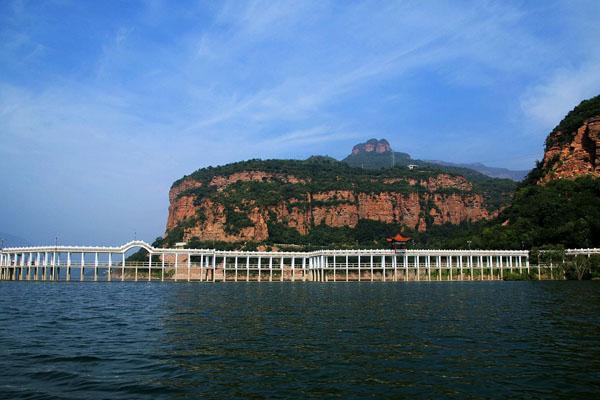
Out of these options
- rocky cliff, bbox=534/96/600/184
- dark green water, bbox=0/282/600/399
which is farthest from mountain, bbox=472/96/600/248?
dark green water, bbox=0/282/600/399

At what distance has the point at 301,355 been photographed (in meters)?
21.4

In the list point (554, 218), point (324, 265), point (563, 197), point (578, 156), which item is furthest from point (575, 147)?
point (324, 265)

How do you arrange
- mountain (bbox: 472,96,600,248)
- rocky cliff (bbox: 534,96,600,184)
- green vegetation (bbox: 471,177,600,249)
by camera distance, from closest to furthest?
green vegetation (bbox: 471,177,600,249)
mountain (bbox: 472,96,600,248)
rocky cliff (bbox: 534,96,600,184)

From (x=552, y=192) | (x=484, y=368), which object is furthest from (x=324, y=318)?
(x=552, y=192)

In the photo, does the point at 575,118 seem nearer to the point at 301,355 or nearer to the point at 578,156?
the point at 578,156

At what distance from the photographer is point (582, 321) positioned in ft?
104

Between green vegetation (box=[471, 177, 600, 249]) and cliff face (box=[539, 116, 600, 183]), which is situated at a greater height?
cliff face (box=[539, 116, 600, 183])

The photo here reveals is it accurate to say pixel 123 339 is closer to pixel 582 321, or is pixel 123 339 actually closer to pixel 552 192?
pixel 582 321

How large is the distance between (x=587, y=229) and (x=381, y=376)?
358ft

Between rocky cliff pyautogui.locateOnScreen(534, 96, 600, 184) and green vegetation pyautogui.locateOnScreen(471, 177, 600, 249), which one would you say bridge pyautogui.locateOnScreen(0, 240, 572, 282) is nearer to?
green vegetation pyautogui.locateOnScreen(471, 177, 600, 249)

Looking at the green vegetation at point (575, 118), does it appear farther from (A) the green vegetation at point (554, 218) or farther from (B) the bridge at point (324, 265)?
(B) the bridge at point (324, 265)

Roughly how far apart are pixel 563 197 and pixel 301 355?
11732 cm

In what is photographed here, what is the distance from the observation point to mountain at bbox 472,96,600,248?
11244cm

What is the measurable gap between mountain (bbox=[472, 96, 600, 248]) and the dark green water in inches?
3393
